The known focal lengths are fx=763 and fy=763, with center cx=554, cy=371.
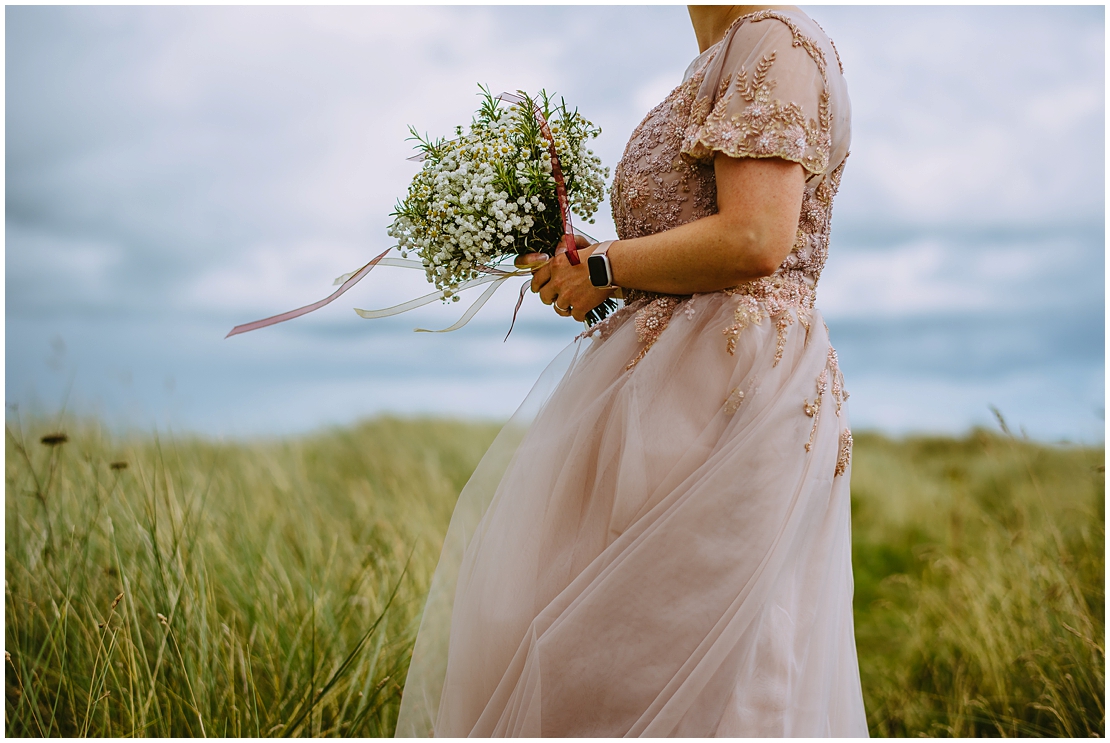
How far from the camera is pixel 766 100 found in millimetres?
1675

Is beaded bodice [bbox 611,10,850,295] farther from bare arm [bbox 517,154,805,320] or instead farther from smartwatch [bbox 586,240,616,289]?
smartwatch [bbox 586,240,616,289]

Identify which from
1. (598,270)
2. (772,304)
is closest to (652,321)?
→ (598,270)

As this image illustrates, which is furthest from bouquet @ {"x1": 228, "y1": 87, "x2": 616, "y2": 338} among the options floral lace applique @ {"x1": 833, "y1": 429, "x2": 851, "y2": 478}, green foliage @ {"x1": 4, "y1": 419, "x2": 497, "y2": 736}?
green foliage @ {"x1": 4, "y1": 419, "x2": 497, "y2": 736}

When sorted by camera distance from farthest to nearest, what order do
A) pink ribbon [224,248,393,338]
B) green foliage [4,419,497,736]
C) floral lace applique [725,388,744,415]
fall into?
green foliage [4,419,497,736] < pink ribbon [224,248,393,338] < floral lace applique [725,388,744,415]

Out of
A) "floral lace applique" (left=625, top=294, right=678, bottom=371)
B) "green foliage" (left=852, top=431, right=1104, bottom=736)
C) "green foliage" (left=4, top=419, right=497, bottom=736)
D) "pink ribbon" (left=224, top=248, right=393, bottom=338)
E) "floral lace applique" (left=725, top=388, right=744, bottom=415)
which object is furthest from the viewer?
→ "green foliage" (left=852, top=431, right=1104, bottom=736)

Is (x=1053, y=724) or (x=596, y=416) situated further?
(x=1053, y=724)

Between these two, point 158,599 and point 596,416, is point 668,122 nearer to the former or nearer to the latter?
point 596,416

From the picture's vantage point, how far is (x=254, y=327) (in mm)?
2039

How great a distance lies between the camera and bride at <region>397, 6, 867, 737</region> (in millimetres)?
1683

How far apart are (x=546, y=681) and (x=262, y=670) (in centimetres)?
186

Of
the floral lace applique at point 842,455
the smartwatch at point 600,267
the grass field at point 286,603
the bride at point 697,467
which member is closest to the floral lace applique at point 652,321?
the bride at point 697,467

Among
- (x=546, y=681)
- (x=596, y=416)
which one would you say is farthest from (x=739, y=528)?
(x=546, y=681)

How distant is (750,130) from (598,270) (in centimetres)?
47

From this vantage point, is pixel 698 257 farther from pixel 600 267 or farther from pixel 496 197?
pixel 496 197
